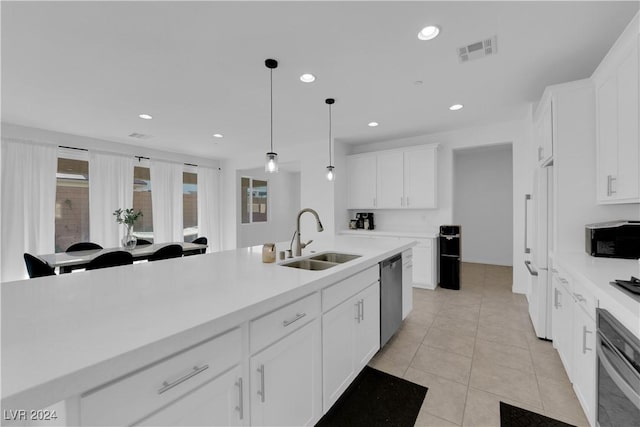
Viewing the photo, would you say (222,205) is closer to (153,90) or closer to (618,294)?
(153,90)

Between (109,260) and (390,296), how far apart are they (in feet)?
9.91

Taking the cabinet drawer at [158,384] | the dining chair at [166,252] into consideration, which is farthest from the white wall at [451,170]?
the cabinet drawer at [158,384]

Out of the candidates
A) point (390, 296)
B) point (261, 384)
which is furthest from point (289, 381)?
point (390, 296)

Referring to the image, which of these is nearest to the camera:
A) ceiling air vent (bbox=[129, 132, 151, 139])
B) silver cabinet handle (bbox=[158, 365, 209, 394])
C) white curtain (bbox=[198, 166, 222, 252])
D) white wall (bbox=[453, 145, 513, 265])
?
silver cabinet handle (bbox=[158, 365, 209, 394])

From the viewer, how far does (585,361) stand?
1.54 metres

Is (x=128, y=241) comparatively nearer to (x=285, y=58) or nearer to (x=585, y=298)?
(x=285, y=58)

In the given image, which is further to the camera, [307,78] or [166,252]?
[166,252]

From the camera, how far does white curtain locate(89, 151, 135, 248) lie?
4578 millimetres

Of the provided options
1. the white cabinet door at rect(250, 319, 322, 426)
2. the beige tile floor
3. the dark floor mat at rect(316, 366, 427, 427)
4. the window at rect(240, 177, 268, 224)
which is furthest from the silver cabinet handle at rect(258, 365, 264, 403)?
the window at rect(240, 177, 268, 224)

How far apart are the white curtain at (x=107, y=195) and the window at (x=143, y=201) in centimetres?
31

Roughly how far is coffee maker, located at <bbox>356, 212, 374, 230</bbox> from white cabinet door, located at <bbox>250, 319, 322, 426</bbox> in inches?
145

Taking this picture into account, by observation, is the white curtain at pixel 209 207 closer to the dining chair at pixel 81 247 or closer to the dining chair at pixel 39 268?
the dining chair at pixel 81 247

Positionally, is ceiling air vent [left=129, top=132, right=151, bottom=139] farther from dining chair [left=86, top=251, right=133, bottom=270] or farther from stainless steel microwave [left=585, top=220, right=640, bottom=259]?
stainless steel microwave [left=585, top=220, right=640, bottom=259]

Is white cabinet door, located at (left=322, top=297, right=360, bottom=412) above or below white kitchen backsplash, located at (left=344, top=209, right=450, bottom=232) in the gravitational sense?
below
